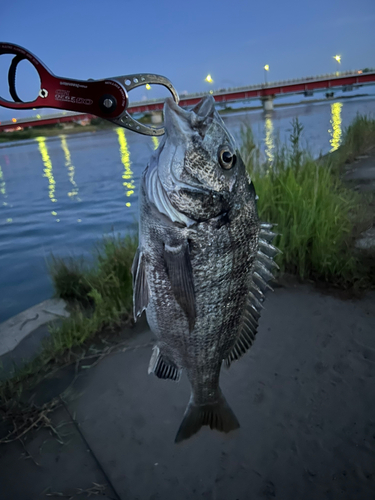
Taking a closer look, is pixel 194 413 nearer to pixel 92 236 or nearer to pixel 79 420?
pixel 79 420

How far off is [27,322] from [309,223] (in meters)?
3.81

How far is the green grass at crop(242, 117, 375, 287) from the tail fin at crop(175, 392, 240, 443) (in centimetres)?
266

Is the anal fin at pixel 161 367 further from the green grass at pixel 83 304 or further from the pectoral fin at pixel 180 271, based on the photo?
the green grass at pixel 83 304

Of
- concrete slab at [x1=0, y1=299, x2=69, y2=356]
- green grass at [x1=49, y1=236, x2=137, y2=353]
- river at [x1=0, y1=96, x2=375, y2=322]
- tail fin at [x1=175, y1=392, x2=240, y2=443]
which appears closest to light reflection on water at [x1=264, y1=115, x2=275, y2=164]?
river at [x1=0, y1=96, x2=375, y2=322]

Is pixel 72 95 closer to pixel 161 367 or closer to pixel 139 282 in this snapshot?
pixel 139 282

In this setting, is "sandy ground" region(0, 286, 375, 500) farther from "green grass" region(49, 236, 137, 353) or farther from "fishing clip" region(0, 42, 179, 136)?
"fishing clip" region(0, 42, 179, 136)

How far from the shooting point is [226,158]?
1.49m

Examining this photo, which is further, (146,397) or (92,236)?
(92,236)

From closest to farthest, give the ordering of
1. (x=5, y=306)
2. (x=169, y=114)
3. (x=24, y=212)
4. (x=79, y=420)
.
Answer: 1. (x=169, y=114)
2. (x=79, y=420)
3. (x=5, y=306)
4. (x=24, y=212)

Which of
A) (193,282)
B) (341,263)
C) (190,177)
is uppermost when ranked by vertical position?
(190,177)

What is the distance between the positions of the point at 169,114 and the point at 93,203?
9.15 m

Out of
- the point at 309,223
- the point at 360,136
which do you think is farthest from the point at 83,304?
the point at 360,136

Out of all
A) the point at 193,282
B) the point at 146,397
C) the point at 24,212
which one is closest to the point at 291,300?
the point at 146,397

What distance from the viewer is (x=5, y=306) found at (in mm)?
5547
